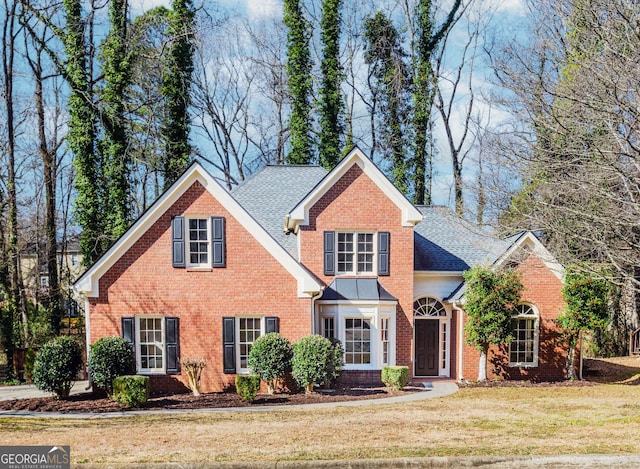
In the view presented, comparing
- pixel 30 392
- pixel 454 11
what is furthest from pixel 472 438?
pixel 454 11

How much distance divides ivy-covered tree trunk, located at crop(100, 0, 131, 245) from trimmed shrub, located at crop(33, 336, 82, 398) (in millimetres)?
9012

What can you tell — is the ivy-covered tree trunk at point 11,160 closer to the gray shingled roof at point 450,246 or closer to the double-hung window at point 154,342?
the double-hung window at point 154,342

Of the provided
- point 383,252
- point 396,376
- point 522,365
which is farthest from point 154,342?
point 522,365

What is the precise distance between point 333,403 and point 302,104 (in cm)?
2189

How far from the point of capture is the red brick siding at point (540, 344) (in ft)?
60.5

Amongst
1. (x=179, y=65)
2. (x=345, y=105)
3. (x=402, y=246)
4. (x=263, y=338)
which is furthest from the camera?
(x=345, y=105)

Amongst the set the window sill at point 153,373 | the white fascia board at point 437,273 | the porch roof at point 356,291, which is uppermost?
the white fascia board at point 437,273

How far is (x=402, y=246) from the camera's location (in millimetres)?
17969

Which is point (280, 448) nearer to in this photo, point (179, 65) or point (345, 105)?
point (179, 65)

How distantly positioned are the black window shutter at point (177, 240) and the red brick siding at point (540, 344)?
32.0 ft

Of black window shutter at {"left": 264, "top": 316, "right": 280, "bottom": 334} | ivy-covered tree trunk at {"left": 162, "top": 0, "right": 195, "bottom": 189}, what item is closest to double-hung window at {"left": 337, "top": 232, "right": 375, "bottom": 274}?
black window shutter at {"left": 264, "top": 316, "right": 280, "bottom": 334}

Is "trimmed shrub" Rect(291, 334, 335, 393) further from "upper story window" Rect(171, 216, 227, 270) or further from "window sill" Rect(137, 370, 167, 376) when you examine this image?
"window sill" Rect(137, 370, 167, 376)

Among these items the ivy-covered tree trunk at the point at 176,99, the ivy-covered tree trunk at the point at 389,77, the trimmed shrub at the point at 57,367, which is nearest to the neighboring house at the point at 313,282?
the trimmed shrub at the point at 57,367

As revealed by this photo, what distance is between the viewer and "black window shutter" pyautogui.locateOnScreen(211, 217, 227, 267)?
16.2 meters
